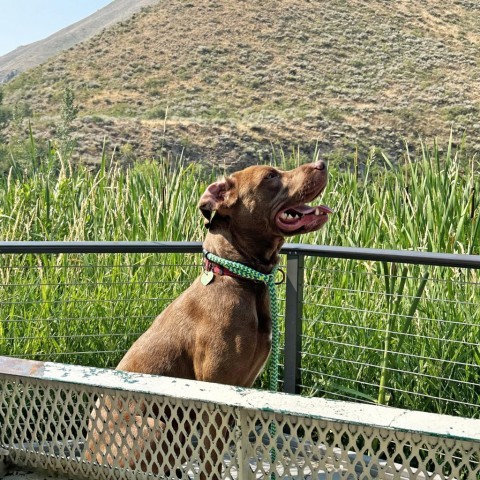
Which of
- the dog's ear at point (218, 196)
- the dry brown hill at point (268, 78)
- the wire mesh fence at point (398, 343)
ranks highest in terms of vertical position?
the dry brown hill at point (268, 78)

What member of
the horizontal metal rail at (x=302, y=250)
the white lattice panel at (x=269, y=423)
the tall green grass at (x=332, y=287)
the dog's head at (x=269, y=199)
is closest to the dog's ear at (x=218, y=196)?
the dog's head at (x=269, y=199)

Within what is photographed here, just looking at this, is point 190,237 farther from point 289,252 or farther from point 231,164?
point 231,164

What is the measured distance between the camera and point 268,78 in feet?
171

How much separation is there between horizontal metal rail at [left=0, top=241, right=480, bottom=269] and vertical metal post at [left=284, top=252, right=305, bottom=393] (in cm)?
8

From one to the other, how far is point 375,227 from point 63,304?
2004 mm

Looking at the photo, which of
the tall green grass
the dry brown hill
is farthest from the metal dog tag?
the dry brown hill

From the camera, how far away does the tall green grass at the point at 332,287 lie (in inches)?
161

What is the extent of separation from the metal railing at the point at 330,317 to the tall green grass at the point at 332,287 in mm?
10

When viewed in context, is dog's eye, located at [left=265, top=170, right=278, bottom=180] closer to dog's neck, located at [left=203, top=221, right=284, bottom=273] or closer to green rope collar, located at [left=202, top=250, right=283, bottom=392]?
dog's neck, located at [left=203, top=221, right=284, bottom=273]

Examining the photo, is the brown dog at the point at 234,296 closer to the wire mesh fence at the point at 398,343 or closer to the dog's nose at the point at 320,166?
the dog's nose at the point at 320,166

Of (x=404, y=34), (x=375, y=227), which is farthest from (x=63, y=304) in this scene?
(x=404, y=34)

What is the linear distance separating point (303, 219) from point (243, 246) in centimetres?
24

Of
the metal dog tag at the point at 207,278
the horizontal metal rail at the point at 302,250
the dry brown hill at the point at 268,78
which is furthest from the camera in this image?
the dry brown hill at the point at 268,78

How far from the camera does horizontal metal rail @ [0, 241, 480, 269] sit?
10.4 ft
